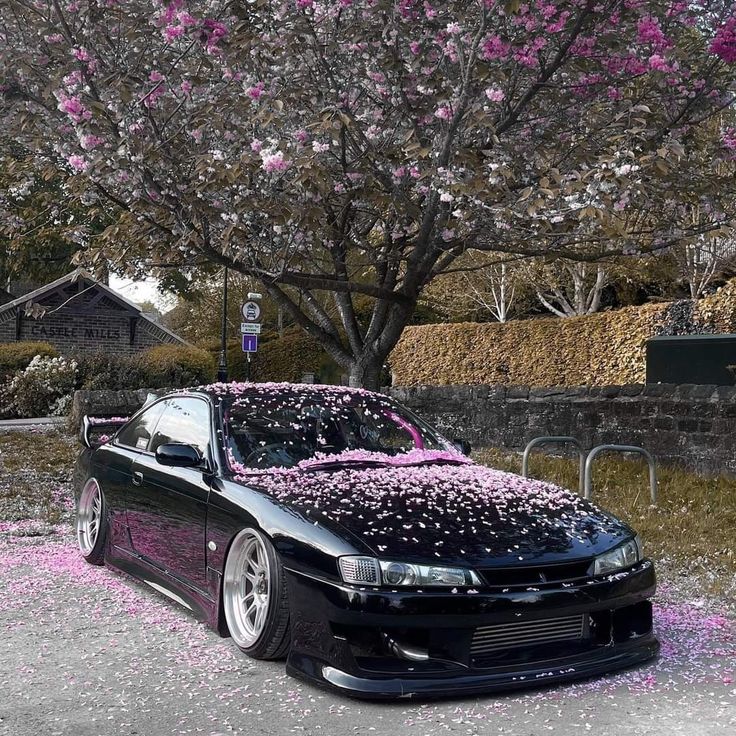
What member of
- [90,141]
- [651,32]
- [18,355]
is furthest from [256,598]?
[18,355]

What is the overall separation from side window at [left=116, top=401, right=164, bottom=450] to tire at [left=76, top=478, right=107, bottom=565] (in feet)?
1.29

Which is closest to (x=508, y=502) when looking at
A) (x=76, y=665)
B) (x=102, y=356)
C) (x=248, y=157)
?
(x=76, y=665)

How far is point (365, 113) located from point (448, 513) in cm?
535

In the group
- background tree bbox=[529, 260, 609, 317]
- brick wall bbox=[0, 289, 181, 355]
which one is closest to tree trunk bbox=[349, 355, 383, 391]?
background tree bbox=[529, 260, 609, 317]

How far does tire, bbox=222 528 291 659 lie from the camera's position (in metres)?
4.34

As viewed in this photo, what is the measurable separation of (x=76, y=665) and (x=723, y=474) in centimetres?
800

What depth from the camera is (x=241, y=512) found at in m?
4.73

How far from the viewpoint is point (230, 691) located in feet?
13.5

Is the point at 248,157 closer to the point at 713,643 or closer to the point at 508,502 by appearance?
the point at 508,502

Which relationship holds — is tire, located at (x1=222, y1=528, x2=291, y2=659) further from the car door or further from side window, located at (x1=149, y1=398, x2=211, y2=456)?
side window, located at (x1=149, y1=398, x2=211, y2=456)

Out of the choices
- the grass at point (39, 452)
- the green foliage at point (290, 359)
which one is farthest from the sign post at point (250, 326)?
the green foliage at point (290, 359)

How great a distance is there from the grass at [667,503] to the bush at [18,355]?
16176mm

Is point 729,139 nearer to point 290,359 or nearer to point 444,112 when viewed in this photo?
point 444,112

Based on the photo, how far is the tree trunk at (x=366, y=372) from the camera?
1009 cm
